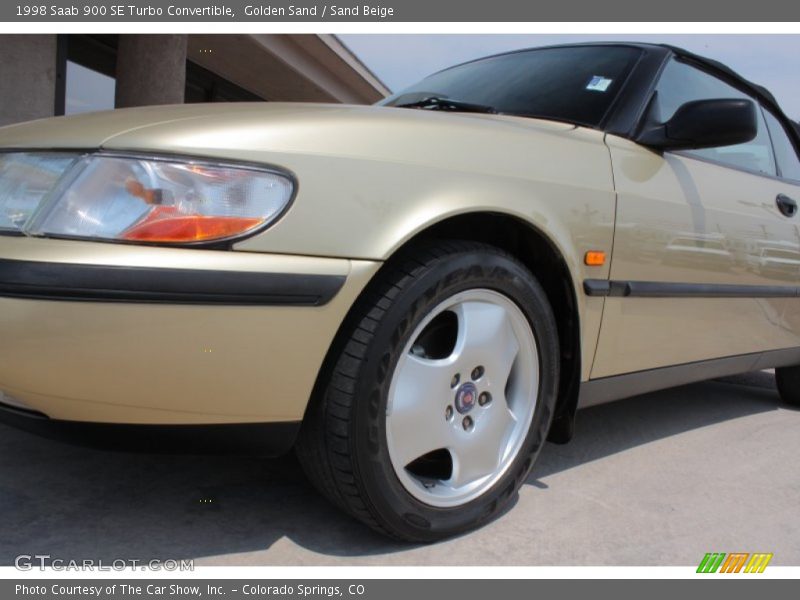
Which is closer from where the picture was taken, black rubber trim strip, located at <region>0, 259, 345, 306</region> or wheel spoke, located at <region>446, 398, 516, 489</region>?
black rubber trim strip, located at <region>0, 259, 345, 306</region>

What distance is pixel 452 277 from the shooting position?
1.76 m

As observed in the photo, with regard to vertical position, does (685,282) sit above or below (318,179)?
below

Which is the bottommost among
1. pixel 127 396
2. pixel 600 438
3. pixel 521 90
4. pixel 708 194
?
pixel 600 438

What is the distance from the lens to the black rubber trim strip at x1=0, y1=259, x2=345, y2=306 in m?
1.39

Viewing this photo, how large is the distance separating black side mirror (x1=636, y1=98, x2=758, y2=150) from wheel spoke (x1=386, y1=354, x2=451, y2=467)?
1165 millimetres

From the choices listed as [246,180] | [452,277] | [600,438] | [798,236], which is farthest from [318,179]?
[798,236]

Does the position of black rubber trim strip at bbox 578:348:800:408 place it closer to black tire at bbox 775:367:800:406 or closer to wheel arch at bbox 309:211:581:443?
wheel arch at bbox 309:211:581:443

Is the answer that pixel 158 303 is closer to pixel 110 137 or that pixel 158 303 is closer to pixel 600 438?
pixel 110 137

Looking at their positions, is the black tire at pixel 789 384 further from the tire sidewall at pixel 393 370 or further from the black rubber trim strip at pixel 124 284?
the black rubber trim strip at pixel 124 284

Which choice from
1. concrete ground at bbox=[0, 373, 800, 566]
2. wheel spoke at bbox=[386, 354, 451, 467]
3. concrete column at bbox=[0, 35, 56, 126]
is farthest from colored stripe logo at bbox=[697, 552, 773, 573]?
concrete column at bbox=[0, 35, 56, 126]

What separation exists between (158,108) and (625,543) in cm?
171

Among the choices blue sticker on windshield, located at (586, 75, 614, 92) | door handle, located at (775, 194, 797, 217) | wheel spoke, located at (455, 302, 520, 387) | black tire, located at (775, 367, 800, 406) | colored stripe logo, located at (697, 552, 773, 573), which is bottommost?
black tire, located at (775, 367, 800, 406)

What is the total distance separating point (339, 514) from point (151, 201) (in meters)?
1.01

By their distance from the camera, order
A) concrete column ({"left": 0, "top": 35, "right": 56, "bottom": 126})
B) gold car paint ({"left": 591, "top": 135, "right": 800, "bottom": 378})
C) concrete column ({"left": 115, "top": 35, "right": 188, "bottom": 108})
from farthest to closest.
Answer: concrete column ({"left": 115, "top": 35, "right": 188, "bottom": 108}) → concrete column ({"left": 0, "top": 35, "right": 56, "bottom": 126}) → gold car paint ({"left": 591, "top": 135, "right": 800, "bottom": 378})
